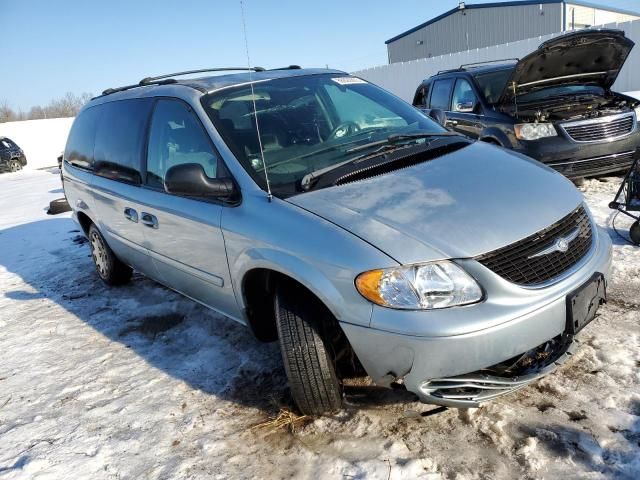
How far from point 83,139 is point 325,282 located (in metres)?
3.68

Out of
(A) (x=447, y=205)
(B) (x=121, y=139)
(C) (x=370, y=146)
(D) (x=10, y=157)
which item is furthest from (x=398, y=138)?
(D) (x=10, y=157)

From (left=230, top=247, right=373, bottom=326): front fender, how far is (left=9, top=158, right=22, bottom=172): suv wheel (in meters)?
23.5

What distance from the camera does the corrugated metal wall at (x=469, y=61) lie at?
17391 millimetres

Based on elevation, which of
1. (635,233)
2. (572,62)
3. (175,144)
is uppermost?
(572,62)

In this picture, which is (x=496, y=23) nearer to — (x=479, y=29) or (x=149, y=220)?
(x=479, y=29)

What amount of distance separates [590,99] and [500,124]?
1.25 metres

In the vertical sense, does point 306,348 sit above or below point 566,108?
below

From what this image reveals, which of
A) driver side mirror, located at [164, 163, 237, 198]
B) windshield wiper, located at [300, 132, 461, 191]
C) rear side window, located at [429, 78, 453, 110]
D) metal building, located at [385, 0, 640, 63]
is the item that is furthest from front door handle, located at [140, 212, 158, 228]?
metal building, located at [385, 0, 640, 63]

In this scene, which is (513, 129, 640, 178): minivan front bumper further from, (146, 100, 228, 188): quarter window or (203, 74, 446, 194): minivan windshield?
(146, 100, 228, 188): quarter window

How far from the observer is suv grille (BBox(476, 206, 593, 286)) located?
2.17 meters

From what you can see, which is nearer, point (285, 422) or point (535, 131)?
point (285, 422)

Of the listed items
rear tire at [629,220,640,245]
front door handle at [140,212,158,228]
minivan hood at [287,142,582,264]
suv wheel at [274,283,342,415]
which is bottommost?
rear tire at [629,220,640,245]

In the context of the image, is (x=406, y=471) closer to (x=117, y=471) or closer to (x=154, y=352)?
(x=117, y=471)

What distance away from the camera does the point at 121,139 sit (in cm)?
403
